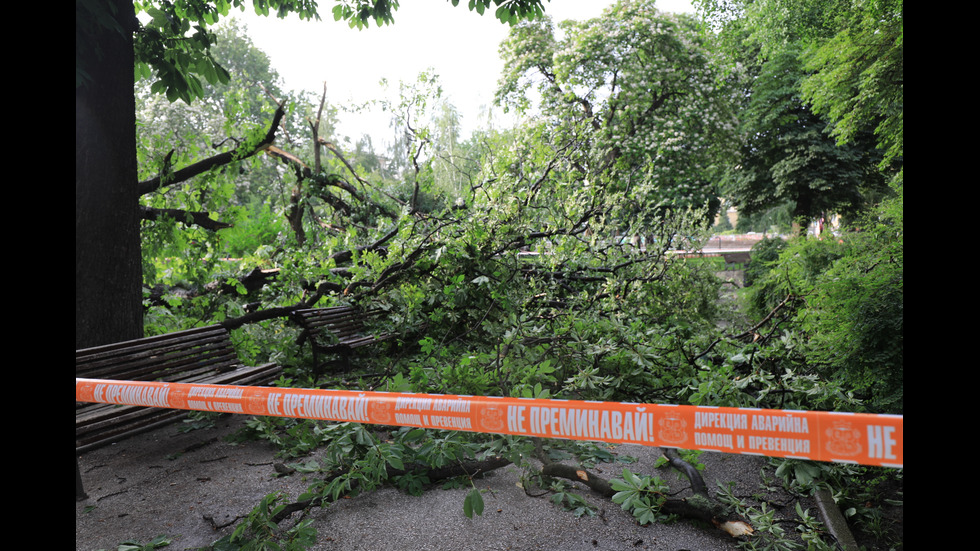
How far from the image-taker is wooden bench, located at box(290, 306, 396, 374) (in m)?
5.54

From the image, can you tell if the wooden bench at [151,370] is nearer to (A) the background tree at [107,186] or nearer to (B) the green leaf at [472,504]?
(A) the background tree at [107,186]

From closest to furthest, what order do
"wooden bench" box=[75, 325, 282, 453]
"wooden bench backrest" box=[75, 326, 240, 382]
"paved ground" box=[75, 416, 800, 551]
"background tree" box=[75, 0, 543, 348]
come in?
"paved ground" box=[75, 416, 800, 551], "wooden bench" box=[75, 325, 282, 453], "wooden bench backrest" box=[75, 326, 240, 382], "background tree" box=[75, 0, 543, 348]

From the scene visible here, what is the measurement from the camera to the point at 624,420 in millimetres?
1917

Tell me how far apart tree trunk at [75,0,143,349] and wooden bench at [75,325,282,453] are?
0.72 metres

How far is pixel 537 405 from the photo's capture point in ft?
6.81

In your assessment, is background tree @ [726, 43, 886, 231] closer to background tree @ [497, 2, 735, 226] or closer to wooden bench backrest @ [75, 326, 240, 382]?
background tree @ [497, 2, 735, 226]

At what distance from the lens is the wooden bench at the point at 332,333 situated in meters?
5.54

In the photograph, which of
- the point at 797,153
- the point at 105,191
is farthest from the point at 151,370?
the point at 797,153

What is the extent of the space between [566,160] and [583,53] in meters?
15.9

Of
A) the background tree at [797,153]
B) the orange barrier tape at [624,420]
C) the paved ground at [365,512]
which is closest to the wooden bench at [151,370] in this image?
the paved ground at [365,512]

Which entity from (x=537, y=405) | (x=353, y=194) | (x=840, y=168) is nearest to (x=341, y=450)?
(x=537, y=405)

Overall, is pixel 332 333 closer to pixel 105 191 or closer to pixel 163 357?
pixel 163 357

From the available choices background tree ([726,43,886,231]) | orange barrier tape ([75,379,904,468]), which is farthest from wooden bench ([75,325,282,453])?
background tree ([726,43,886,231])
